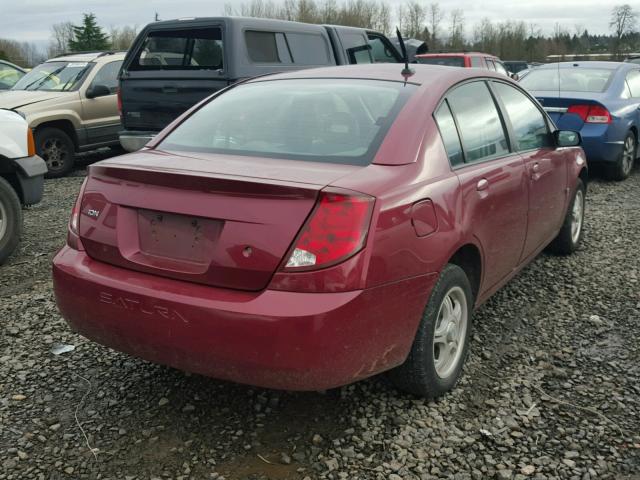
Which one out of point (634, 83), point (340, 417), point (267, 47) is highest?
point (267, 47)

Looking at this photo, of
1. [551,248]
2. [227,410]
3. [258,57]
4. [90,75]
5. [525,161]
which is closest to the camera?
[227,410]

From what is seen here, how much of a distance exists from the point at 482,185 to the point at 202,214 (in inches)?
58.1

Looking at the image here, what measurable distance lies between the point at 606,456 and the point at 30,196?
497 cm

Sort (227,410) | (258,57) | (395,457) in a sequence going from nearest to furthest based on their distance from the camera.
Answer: (395,457)
(227,410)
(258,57)

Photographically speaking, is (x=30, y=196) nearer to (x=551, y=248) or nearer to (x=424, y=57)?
(x=551, y=248)

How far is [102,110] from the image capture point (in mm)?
10594

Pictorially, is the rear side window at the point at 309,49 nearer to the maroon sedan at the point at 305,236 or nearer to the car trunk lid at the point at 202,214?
the maroon sedan at the point at 305,236

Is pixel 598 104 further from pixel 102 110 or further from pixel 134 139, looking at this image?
pixel 102 110

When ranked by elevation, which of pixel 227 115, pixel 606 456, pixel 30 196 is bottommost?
pixel 606 456

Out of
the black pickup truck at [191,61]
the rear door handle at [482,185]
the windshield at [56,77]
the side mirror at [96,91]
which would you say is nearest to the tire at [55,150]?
the side mirror at [96,91]

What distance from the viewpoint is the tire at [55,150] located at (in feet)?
32.1

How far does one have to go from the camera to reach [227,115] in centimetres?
348

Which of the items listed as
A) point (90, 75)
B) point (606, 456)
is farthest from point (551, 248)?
point (90, 75)

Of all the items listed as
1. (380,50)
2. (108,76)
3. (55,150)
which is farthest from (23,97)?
(380,50)
